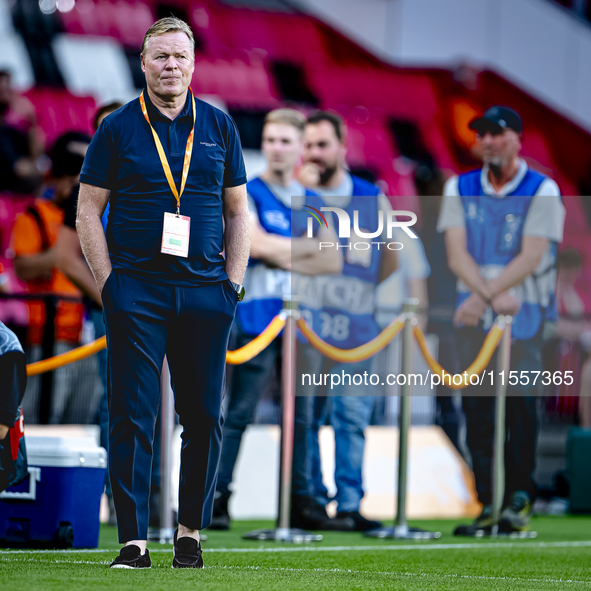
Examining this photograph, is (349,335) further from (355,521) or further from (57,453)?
(57,453)

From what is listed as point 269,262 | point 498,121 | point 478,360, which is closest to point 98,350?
point 269,262

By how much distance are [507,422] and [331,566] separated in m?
2.25

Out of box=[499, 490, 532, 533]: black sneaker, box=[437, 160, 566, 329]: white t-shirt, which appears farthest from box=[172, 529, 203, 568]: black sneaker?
box=[437, 160, 566, 329]: white t-shirt

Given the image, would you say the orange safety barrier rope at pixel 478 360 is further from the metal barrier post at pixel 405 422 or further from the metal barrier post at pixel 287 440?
the metal barrier post at pixel 287 440

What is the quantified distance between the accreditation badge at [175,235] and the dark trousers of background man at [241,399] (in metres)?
2.17

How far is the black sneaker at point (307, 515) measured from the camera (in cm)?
579

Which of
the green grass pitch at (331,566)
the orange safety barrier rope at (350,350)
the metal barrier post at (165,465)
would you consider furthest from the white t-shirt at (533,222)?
the metal barrier post at (165,465)

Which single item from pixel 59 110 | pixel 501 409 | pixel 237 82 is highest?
pixel 237 82

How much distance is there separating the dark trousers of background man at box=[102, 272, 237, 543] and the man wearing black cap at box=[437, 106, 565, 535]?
8.33 ft

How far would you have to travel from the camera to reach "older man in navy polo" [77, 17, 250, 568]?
3.70 m

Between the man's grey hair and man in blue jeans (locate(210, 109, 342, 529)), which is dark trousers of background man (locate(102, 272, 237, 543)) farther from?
man in blue jeans (locate(210, 109, 342, 529))

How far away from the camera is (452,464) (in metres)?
7.80

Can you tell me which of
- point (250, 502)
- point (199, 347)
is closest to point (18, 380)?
point (199, 347)

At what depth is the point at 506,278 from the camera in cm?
602
